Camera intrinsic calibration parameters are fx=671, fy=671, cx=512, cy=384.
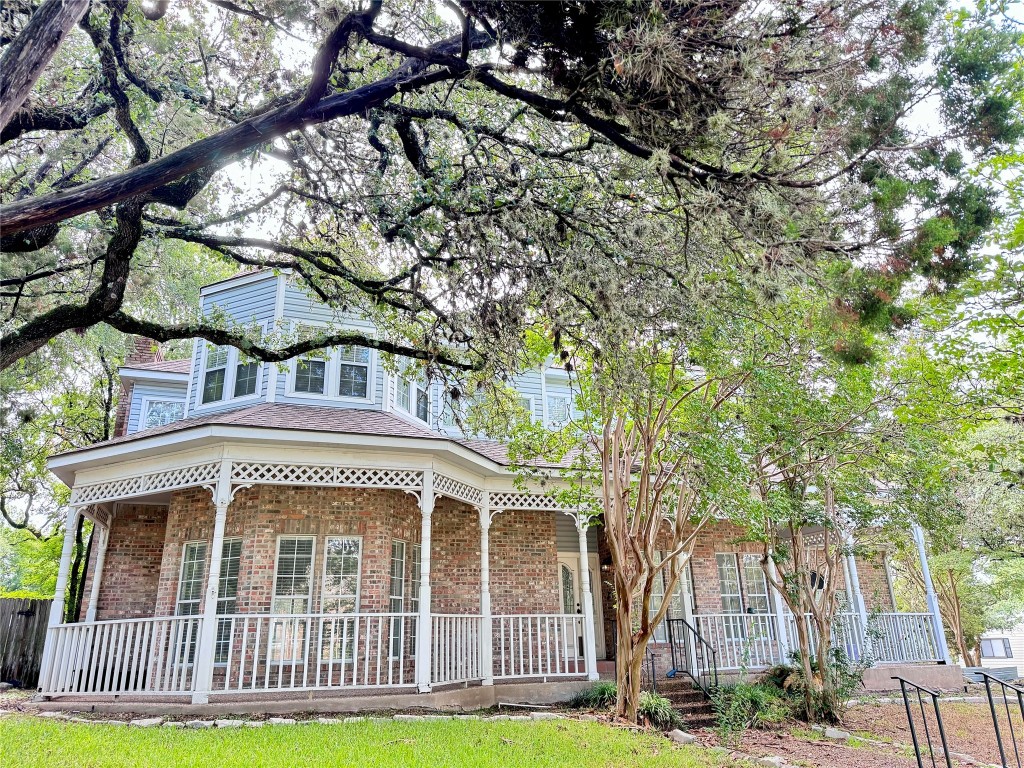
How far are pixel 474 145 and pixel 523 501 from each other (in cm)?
702

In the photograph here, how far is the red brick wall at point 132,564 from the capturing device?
12.0 m

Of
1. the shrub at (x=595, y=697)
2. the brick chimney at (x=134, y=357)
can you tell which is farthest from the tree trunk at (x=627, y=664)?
the brick chimney at (x=134, y=357)

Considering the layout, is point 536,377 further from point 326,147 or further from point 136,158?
point 136,158

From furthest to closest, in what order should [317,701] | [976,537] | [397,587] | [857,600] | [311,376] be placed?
[976,537], [857,600], [311,376], [397,587], [317,701]

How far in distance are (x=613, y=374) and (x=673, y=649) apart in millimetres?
7341

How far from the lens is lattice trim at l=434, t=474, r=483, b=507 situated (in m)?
10.5

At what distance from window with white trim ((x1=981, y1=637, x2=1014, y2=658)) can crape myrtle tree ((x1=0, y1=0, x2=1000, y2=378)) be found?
132 ft

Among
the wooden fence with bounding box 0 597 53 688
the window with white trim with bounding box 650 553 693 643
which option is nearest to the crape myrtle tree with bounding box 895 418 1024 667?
the window with white trim with bounding box 650 553 693 643

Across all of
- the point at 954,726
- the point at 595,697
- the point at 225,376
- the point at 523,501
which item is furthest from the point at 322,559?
the point at 954,726

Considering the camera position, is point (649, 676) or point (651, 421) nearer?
point (651, 421)

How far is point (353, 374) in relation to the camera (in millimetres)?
12461

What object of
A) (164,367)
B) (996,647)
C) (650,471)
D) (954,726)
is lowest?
(996,647)

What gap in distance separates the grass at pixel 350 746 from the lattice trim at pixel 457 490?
11.9ft

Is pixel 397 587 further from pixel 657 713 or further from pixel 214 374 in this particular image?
pixel 214 374
